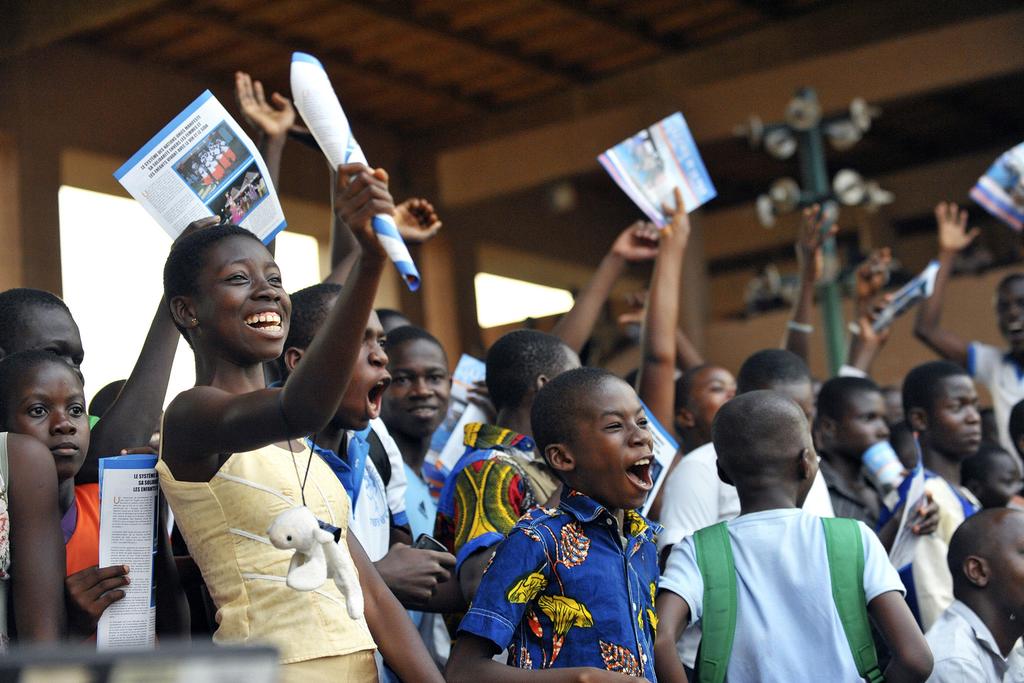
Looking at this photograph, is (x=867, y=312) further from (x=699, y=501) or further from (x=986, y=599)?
(x=699, y=501)

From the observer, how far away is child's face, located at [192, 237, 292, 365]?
2035 mm

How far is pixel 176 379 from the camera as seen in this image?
30.6ft

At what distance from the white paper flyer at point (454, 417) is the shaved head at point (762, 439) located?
31.4 inches

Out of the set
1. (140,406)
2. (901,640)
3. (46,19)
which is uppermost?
(46,19)

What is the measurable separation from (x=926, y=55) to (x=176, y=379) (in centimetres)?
624

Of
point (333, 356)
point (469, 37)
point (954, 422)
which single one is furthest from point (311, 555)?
point (469, 37)

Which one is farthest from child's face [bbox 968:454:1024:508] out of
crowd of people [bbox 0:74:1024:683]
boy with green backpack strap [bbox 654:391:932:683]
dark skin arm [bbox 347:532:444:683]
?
dark skin arm [bbox 347:532:444:683]

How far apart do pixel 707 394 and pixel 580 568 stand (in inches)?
67.7

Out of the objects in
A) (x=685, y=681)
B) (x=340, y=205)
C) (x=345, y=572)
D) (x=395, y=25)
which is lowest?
(x=685, y=681)

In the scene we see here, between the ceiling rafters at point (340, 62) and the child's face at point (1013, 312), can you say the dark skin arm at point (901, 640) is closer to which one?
the child's face at point (1013, 312)

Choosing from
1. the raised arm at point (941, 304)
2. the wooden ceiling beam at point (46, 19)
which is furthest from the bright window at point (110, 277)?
the raised arm at point (941, 304)

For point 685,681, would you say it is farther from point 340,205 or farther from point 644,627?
point 340,205

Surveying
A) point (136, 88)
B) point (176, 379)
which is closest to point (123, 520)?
point (176, 379)

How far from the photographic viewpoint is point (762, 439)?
103 inches
